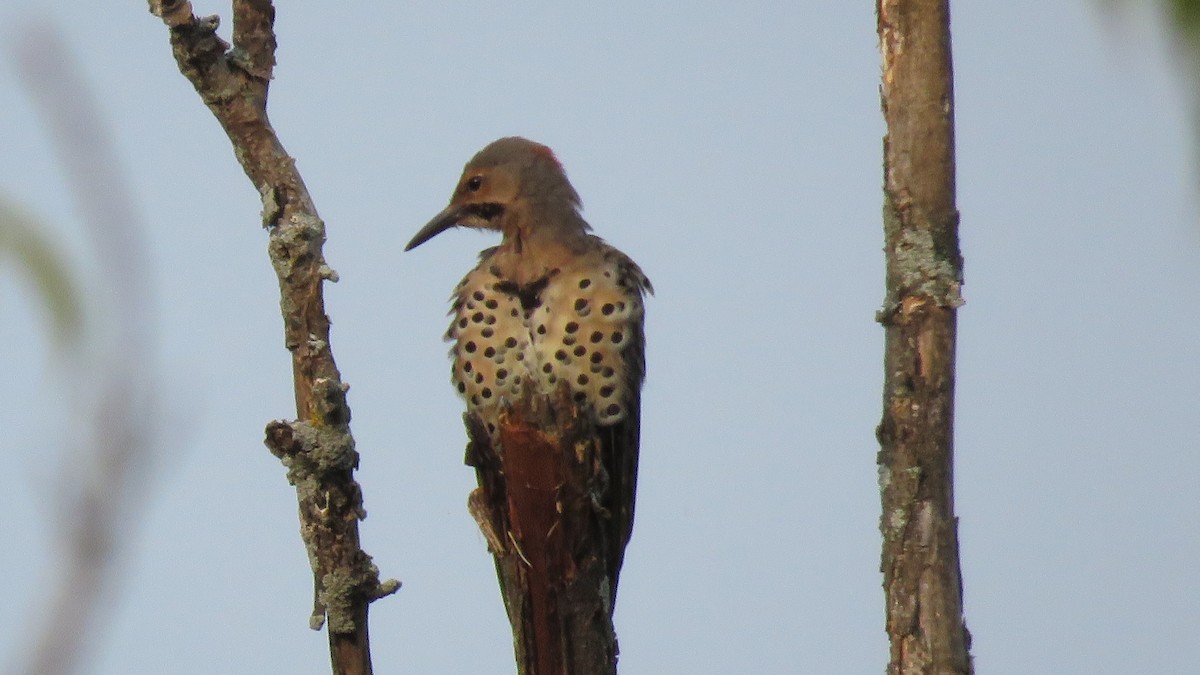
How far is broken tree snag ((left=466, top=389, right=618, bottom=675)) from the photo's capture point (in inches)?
172

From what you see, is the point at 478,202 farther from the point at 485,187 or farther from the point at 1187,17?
the point at 1187,17

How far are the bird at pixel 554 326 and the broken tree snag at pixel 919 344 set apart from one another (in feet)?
4.36

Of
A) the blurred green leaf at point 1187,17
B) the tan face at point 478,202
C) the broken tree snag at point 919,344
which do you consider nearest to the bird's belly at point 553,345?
the tan face at point 478,202

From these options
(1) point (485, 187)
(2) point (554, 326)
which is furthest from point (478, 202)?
(2) point (554, 326)

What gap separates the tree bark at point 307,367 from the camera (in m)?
3.72

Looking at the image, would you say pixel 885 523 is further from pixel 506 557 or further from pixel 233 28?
pixel 233 28

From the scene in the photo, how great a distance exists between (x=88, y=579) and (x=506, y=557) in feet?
10.4

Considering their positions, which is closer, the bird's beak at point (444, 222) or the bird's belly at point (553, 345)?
the bird's belly at point (553, 345)

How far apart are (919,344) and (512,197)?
211 centimetres

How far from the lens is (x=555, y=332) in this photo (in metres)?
4.90

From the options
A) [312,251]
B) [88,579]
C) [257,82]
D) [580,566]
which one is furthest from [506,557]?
[88,579]

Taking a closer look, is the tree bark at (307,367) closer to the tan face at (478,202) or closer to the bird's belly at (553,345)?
the bird's belly at (553,345)

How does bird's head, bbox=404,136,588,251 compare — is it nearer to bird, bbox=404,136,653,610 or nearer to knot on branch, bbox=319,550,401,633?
bird, bbox=404,136,653,610

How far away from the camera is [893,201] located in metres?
3.79
